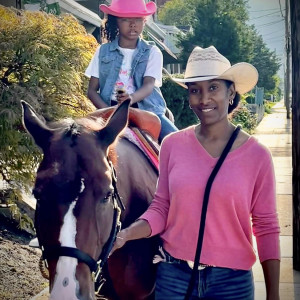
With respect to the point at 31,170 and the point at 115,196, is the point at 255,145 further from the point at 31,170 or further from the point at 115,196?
the point at 31,170

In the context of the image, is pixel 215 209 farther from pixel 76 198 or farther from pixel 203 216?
pixel 76 198

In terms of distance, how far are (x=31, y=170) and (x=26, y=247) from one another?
1.31 metres

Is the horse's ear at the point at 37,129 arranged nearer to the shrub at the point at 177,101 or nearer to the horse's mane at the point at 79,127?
the horse's mane at the point at 79,127

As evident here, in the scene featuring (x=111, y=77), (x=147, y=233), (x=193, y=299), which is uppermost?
(x=111, y=77)

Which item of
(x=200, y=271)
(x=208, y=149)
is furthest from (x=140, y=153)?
(x=200, y=271)

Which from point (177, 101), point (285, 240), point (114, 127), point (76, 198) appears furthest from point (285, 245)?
point (177, 101)

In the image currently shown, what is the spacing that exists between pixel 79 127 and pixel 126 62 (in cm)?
183

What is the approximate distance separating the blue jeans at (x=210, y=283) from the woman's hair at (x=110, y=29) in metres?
2.31

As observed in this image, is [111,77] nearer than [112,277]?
No

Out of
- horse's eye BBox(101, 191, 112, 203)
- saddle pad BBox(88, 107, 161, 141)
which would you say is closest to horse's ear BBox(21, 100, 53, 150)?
horse's eye BBox(101, 191, 112, 203)

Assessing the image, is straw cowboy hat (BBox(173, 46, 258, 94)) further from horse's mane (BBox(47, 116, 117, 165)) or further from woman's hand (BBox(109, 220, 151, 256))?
woman's hand (BBox(109, 220, 151, 256))

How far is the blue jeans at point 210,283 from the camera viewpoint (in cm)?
301

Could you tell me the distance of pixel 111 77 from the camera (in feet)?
15.1

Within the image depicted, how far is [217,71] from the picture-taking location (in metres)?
3.16
